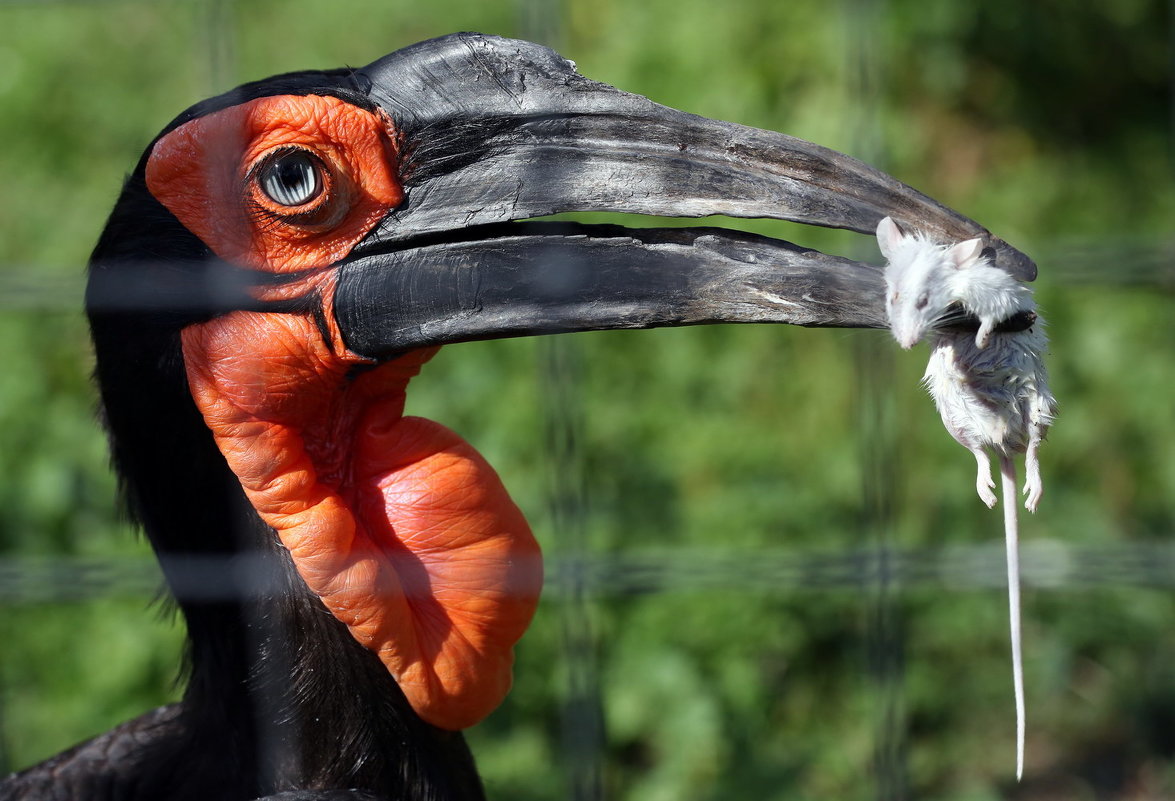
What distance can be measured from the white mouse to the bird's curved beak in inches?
0.9

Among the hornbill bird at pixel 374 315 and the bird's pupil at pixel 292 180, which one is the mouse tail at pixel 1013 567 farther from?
the bird's pupil at pixel 292 180

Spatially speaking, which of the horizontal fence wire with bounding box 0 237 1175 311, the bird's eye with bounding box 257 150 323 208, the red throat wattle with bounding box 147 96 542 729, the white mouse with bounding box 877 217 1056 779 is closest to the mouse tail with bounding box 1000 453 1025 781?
the white mouse with bounding box 877 217 1056 779

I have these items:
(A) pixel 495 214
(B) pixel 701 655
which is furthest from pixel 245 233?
(B) pixel 701 655

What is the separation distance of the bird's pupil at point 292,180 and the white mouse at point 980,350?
1.40ft

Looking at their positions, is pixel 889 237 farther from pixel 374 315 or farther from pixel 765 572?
→ pixel 765 572

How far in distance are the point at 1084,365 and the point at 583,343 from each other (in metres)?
0.85

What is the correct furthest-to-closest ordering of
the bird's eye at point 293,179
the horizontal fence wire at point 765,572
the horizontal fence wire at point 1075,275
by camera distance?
the horizontal fence wire at point 1075,275, the horizontal fence wire at point 765,572, the bird's eye at point 293,179

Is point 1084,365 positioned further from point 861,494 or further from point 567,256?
point 567,256

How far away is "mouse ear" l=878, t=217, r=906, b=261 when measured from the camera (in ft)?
2.90

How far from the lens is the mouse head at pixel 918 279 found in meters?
0.86

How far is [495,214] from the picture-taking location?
99cm

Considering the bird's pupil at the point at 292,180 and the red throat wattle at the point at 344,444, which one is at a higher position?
the bird's pupil at the point at 292,180

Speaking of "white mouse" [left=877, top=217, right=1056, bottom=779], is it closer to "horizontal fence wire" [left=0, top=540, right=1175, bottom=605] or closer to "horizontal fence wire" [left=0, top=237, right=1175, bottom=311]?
"horizontal fence wire" [left=0, top=540, right=1175, bottom=605]

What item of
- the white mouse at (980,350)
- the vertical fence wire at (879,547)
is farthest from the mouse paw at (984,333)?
the vertical fence wire at (879,547)
